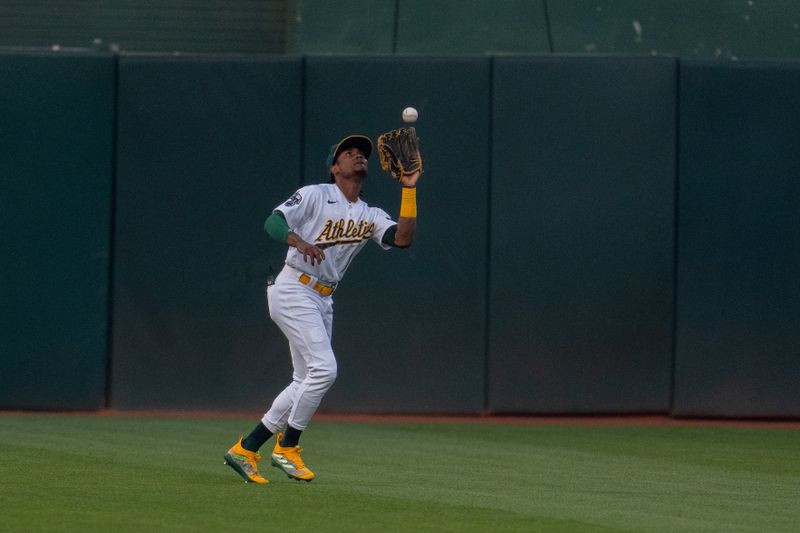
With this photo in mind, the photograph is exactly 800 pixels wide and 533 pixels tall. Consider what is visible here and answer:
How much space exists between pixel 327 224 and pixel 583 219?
15.6 ft

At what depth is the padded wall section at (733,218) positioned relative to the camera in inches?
490

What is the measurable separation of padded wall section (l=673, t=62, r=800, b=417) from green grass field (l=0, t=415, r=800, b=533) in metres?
0.88

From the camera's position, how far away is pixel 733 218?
12461mm

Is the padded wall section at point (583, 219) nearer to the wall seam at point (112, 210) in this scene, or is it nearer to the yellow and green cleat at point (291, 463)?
the wall seam at point (112, 210)

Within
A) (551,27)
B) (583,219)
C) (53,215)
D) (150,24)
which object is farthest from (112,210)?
(551,27)

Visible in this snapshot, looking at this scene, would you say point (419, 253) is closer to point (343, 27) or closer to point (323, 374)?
point (343, 27)

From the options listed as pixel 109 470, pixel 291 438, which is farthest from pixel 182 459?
pixel 291 438

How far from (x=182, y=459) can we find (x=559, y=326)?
14.7ft

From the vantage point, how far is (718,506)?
741 cm

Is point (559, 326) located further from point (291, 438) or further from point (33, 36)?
point (33, 36)

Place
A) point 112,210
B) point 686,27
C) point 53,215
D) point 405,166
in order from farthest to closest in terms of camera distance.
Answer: point 686,27, point 112,210, point 53,215, point 405,166

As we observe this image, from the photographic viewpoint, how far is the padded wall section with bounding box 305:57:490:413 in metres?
12.4

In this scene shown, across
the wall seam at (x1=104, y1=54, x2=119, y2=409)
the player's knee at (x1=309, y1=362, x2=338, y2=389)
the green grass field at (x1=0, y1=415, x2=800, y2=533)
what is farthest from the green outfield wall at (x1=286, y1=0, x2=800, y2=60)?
the player's knee at (x1=309, y1=362, x2=338, y2=389)

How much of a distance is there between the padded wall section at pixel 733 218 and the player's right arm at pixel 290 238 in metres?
5.50
